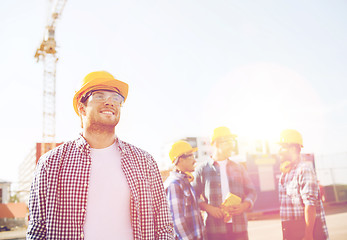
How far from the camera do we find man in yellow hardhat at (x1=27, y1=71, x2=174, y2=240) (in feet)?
5.85

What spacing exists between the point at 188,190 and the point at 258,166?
54.5 feet

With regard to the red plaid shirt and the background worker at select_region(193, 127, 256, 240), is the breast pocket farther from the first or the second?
the red plaid shirt

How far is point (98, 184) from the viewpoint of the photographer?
1.92m

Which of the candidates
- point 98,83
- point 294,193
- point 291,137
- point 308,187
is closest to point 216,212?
point 294,193

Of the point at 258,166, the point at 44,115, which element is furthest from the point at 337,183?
the point at 44,115

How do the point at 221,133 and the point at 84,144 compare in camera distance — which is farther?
the point at 221,133

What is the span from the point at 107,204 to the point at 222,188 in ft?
8.58

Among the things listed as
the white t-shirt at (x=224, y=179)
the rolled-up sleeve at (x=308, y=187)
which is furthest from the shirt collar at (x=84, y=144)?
the rolled-up sleeve at (x=308, y=187)

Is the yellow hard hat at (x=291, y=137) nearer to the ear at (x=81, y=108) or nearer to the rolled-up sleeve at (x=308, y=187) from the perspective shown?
the rolled-up sleeve at (x=308, y=187)

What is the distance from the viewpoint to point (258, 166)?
19.3 meters

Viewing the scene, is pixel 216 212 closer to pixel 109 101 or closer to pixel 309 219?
pixel 309 219

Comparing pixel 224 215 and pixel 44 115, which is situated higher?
pixel 44 115

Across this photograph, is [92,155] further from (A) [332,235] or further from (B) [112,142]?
(A) [332,235]

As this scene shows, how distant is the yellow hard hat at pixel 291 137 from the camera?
170 inches
